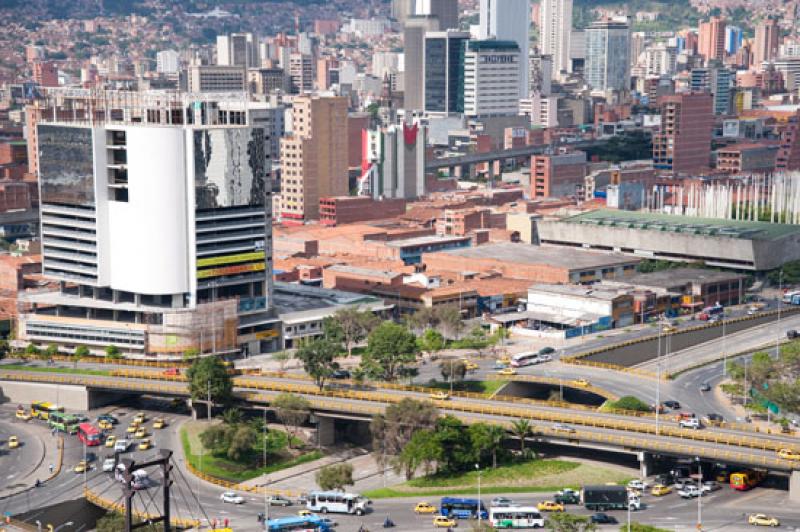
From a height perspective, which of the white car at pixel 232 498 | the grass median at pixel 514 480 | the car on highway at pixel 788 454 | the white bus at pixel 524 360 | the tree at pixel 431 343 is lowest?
the white car at pixel 232 498

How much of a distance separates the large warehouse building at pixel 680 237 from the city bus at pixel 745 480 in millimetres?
49355

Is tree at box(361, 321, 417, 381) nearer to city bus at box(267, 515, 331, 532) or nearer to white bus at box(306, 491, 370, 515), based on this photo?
white bus at box(306, 491, 370, 515)

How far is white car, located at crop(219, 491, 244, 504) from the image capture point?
188ft

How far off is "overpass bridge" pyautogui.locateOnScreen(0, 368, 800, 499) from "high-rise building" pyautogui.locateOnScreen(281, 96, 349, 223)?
66018 mm

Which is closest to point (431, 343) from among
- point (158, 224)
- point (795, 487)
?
point (158, 224)

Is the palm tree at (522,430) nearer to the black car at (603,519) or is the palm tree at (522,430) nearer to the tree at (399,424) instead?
the tree at (399,424)

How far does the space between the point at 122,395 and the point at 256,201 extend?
15.1 m

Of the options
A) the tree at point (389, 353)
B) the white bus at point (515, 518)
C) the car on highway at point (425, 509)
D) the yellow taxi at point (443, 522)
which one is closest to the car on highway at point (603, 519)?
the white bus at point (515, 518)

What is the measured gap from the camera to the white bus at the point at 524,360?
253 feet

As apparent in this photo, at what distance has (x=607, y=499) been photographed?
54406 mm

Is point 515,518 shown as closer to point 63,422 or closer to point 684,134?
point 63,422

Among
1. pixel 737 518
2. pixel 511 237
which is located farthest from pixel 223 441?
pixel 511 237

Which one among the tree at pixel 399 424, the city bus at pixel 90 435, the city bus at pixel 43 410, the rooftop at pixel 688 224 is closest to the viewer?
the tree at pixel 399 424

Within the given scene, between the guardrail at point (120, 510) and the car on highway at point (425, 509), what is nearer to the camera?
the guardrail at point (120, 510)
